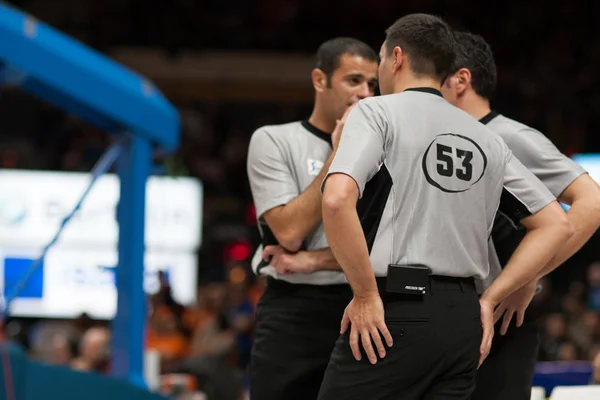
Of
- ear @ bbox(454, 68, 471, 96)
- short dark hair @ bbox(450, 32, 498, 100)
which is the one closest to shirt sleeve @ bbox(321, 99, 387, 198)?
ear @ bbox(454, 68, 471, 96)

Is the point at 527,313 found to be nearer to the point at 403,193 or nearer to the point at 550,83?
the point at 403,193

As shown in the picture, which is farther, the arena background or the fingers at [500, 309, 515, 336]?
the arena background

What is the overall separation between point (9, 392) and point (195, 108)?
14.0 m

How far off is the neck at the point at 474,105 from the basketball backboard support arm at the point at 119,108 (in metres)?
1.83

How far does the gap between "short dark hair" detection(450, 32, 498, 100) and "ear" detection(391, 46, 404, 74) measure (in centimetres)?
56

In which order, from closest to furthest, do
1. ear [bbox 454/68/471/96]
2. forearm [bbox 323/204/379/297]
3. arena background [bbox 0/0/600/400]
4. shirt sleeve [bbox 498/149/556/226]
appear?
forearm [bbox 323/204/379/297] < shirt sleeve [bbox 498/149/556/226] < ear [bbox 454/68/471/96] < arena background [bbox 0/0/600/400]

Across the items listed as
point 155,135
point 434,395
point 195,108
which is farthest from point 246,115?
point 434,395

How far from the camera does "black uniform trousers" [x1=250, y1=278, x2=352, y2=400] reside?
12.1ft

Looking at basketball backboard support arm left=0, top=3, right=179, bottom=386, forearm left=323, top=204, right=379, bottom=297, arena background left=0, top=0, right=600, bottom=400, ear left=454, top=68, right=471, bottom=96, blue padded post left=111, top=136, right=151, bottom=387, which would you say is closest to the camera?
forearm left=323, top=204, right=379, bottom=297

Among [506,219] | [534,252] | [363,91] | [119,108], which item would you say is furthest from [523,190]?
[119,108]

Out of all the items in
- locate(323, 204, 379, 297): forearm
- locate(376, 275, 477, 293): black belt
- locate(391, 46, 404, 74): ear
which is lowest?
locate(376, 275, 477, 293): black belt

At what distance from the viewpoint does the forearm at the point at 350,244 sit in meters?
2.73

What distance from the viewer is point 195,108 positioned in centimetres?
1761

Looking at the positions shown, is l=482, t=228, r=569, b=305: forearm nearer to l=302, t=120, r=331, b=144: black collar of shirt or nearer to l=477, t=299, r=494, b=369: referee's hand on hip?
l=477, t=299, r=494, b=369: referee's hand on hip
